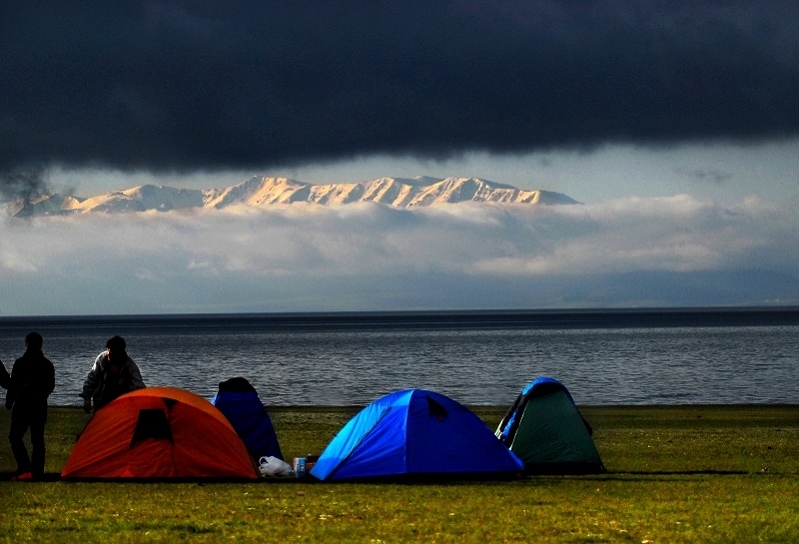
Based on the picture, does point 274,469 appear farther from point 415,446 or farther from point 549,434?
point 549,434

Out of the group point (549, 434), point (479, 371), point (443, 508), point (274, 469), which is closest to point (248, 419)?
point (274, 469)

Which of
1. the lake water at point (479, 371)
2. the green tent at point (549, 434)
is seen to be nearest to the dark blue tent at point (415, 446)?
the green tent at point (549, 434)

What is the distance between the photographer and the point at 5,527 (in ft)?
56.0

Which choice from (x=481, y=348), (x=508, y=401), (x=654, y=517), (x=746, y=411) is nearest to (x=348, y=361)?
(x=481, y=348)

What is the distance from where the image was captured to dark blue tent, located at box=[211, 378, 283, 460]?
26453 millimetres

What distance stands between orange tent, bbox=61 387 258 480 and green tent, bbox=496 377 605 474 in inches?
271

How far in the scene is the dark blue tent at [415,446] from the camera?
931 inches

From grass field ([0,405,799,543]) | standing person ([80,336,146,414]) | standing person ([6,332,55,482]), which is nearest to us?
grass field ([0,405,799,543])

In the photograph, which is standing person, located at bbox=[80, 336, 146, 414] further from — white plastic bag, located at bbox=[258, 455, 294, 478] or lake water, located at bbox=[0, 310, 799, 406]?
lake water, located at bbox=[0, 310, 799, 406]

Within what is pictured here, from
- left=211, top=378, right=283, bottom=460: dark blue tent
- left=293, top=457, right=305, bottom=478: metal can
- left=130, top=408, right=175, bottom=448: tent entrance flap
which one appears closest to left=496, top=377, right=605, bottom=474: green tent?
left=293, top=457, right=305, bottom=478: metal can

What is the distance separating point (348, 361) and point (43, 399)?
101 m

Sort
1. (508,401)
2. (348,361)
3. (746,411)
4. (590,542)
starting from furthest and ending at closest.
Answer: (348,361)
(508,401)
(746,411)
(590,542)

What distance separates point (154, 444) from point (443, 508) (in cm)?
713

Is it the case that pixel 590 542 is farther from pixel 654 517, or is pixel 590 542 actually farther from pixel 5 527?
pixel 5 527
